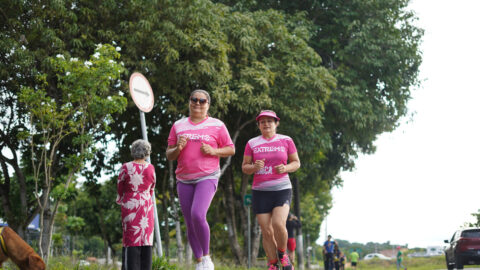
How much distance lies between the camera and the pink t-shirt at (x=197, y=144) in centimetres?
586

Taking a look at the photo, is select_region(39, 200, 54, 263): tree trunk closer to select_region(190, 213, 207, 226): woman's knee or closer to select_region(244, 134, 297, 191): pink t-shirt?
select_region(244, 134, 297, 191): pink t-shirt

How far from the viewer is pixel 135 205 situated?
5598mm

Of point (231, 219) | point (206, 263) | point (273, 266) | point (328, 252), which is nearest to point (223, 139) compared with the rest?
point (206, 263)

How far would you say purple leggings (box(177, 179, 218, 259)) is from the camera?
5.73 m

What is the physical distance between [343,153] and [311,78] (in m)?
7.31

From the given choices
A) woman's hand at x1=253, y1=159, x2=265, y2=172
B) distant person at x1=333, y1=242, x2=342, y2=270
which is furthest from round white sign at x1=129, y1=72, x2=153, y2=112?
distant person at x1=333, y1=242, x2=342, y2=270

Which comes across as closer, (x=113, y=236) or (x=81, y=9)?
(x=81, y=9)

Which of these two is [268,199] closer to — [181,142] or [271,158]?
[271,158]

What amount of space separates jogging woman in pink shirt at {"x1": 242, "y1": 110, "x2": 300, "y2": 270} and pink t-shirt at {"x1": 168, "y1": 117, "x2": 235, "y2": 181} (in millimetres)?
817

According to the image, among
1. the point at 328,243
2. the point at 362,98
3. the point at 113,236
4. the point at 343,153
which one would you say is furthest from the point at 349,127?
the point at 113,236

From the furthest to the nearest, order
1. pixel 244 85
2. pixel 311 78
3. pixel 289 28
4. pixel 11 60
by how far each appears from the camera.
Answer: pixel 289 28, pixel 311 78, pixel 244 85, pixel 11 60

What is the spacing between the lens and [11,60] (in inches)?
531

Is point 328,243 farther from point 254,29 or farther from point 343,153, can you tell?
point 254,29

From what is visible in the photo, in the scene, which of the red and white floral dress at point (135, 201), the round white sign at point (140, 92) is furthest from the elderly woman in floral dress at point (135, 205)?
the round white sign at point (140, 92)
